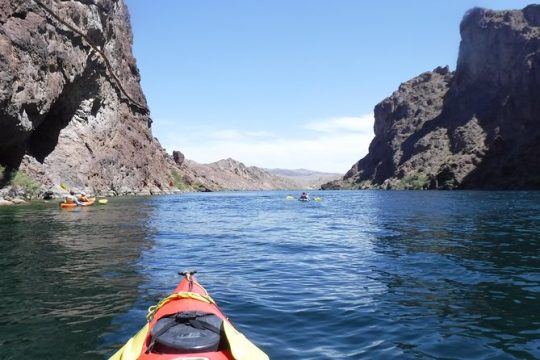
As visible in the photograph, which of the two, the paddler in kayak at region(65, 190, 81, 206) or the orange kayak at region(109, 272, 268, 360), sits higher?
the paddler in kayak at region(65, 190, 81, 206)

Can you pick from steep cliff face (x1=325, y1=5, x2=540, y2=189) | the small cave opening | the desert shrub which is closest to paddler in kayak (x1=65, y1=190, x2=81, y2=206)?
the small cave opening

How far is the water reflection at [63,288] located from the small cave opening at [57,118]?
58152 mm

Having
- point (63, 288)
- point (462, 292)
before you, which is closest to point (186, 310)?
point (63, 288)

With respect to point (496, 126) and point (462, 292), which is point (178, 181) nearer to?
point (496, 126)

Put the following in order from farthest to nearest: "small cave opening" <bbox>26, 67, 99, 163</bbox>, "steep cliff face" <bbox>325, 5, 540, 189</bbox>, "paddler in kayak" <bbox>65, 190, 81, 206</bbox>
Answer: "steep cliff face" <bbox>325, 5, 540, 189</bbox> → "small cave opening" <bbox>26, 67, 99, 163</bbox> → "paddler in kayak" <bbox>65, 190, 81, 206</bbox>

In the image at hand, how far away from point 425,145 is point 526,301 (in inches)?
7722

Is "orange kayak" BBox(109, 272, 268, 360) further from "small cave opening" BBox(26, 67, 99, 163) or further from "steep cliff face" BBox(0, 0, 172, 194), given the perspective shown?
"small cave opening" BBox(26, 67, 99, 163)

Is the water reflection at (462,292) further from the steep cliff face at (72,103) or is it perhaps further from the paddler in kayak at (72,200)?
the paddler in kayak at (72,200)

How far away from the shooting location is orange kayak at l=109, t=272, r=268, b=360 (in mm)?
6605

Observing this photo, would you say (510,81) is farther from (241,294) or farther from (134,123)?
(241,294)

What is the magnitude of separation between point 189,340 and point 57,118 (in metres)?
86.3

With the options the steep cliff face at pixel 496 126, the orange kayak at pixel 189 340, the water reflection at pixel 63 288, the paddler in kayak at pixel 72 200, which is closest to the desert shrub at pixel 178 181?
the steep cliff face at pixel 496 126

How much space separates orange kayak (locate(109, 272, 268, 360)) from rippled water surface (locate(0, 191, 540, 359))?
173 centimetres

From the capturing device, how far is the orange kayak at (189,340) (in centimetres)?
661
